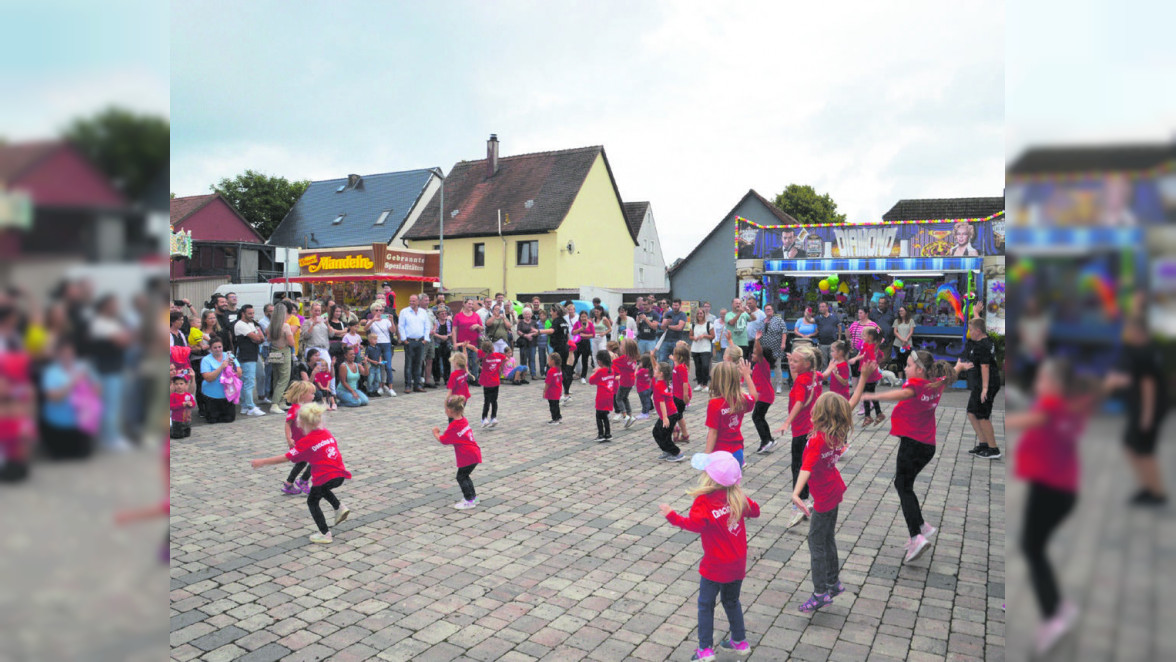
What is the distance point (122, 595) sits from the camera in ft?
3.22

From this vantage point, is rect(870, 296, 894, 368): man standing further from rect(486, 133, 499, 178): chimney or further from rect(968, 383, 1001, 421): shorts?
rect(486, 133, 499, 178): chimney

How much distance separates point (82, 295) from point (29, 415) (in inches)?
5.6

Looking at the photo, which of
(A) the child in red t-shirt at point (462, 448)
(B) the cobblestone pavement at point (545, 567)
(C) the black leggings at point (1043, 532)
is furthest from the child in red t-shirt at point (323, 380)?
(C) the black leggings at point (1043, 532)

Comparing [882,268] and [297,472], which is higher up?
[882,268]

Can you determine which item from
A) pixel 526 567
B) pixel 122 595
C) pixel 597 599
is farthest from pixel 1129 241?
pixel 526 567

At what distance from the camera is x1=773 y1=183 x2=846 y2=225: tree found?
51000 mm

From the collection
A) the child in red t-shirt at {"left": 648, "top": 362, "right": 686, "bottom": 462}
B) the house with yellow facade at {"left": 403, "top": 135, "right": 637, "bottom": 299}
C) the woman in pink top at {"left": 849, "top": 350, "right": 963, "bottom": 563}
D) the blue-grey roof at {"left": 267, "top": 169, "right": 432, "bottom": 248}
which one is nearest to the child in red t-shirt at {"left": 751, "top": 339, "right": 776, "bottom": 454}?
the child in red t-shirt at {"left": 648, "top": 362, "right": 686, "bottom": 462}

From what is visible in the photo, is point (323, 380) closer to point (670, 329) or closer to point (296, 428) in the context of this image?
point (296, 428)

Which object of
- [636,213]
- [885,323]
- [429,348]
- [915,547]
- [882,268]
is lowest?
[915,547]

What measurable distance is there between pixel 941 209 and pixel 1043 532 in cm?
4112

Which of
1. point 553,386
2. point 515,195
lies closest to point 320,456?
point 553,386

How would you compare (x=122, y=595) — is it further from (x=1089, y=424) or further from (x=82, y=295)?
(x=1089, y=424)

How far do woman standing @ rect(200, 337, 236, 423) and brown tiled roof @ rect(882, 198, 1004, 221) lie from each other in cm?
3235

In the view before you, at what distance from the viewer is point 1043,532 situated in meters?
0.89
